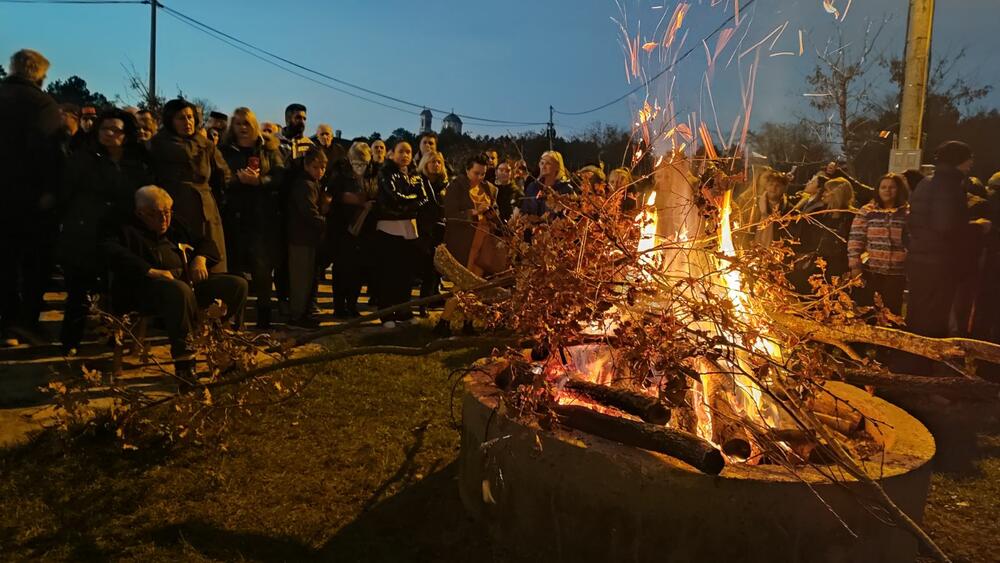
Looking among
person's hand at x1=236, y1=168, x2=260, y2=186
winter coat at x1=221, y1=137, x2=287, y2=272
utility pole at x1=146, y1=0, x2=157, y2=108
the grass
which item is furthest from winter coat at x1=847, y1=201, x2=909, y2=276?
utility pole at x1=146, y1=0, x2=157, y2=108

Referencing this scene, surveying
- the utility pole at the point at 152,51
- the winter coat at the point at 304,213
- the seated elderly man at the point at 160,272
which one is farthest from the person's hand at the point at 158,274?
the utility pole at the point at 152,51

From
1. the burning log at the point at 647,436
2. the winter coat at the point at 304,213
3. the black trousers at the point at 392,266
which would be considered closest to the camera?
the burning log at the point at 647,436

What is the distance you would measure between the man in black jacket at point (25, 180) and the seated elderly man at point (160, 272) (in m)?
1.49

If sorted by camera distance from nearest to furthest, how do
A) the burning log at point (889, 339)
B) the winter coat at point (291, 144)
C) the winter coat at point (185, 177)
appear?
the burning log at point (889, 339) < the winter coat at point (185, 177) < the winter coat at point (291, 144)

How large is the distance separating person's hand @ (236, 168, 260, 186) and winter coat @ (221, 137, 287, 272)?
0.14ft

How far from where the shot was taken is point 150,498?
3609 millimetres

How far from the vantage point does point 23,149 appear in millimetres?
5832

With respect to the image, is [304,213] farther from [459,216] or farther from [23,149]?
[23,149]

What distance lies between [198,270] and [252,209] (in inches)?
68.0

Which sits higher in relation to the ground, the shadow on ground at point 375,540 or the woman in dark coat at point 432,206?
the woman in dark coat at point 432,206

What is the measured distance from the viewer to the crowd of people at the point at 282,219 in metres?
5.35

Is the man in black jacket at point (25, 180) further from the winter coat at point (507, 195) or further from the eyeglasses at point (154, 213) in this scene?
the winter coat at point (507, 195)

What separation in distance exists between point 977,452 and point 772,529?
131 inches

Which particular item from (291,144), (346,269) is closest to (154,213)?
(346,269)
